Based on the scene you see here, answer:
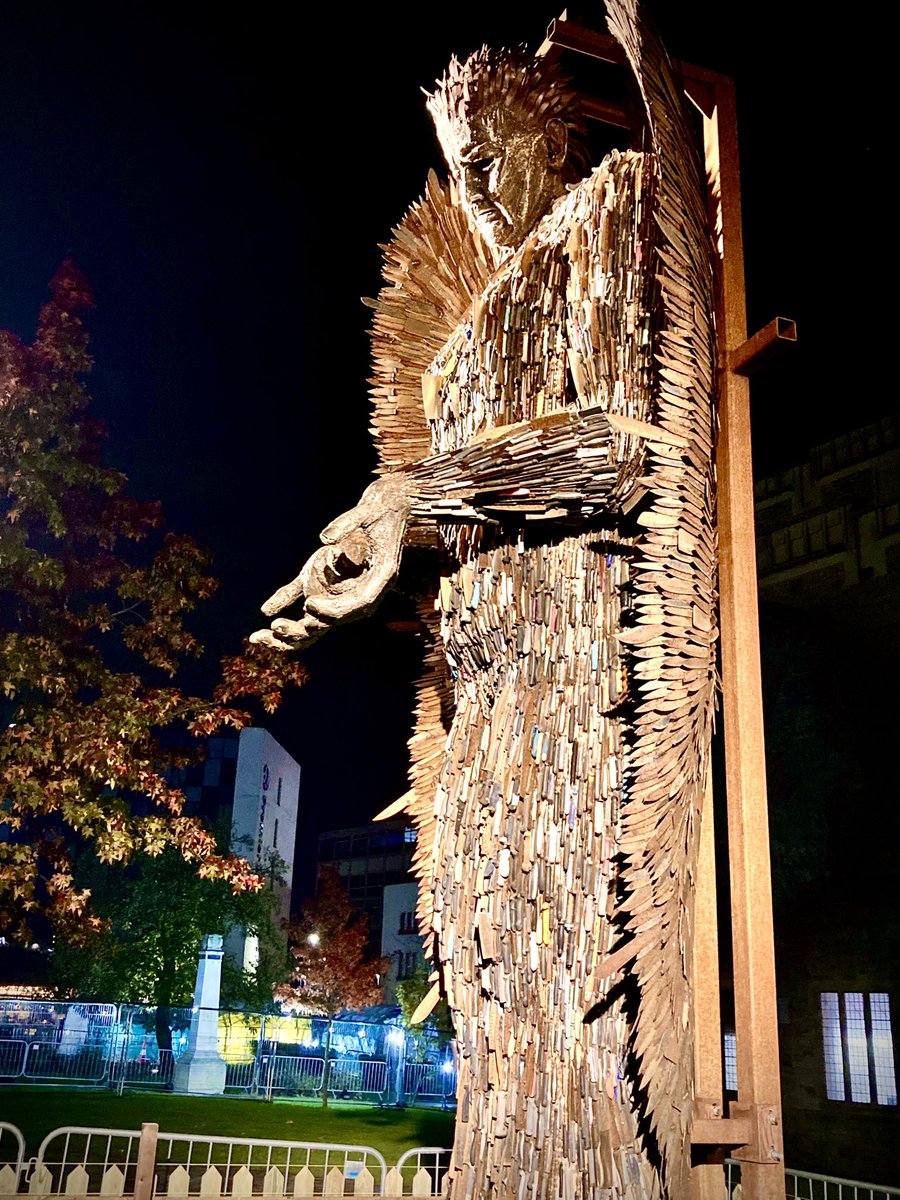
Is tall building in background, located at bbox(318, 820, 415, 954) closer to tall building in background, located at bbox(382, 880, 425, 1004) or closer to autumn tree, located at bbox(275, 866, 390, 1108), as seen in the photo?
tall building in background, located at bbox(382, 880, 425, 1004)

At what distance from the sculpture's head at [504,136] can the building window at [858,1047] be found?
7088 mm

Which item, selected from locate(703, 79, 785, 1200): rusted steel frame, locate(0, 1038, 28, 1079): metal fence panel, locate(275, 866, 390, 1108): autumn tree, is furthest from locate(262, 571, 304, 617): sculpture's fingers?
locate(275, 866, 390, 1108): autumn tree

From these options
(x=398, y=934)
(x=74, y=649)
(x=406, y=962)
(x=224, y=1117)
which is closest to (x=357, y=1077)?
(x=224, y=1117)

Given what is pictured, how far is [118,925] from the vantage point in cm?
1808

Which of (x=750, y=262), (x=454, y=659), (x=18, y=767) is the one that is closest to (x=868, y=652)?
(x=750, y=262)

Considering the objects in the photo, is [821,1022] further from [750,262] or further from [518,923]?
[518,923]

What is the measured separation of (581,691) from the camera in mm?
1824

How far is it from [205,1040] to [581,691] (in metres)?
14.8

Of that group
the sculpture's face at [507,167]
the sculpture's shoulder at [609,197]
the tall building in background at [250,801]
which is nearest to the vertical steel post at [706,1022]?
the sculpture's shoulder at [609,197]

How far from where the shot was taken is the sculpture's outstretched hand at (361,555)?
1.85 m

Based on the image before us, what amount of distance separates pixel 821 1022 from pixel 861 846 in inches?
57.5

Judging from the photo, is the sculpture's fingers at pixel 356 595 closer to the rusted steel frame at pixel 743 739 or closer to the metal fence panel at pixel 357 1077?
the rusted steel frame at pixel 743 739

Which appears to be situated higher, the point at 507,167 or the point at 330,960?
the point at 507,167

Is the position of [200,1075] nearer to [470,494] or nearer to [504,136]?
[470,494]
